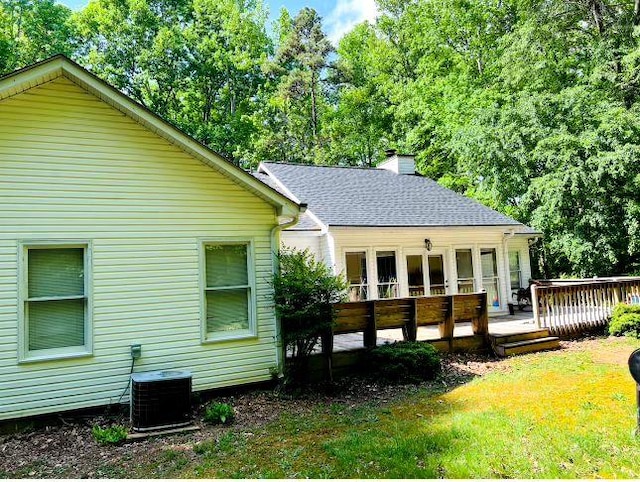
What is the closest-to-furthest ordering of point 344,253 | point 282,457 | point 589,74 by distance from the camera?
point 282,457 < point 344,253 < point 589,74

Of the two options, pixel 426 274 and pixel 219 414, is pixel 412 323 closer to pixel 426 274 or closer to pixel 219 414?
pixel 219 414

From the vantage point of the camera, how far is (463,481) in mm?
3887

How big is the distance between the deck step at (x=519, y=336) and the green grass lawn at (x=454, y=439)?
245cm

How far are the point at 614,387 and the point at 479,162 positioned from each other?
47.1 feet

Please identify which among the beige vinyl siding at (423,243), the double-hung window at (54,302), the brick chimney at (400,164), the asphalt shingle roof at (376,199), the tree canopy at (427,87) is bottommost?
A: the double-hung window at (54,302)

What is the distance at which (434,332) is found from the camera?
37.1 feet

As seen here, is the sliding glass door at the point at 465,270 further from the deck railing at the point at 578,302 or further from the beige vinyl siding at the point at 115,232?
the beige vinyl siding at the point at 115,232

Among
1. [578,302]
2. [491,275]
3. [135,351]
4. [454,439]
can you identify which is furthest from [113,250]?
[491,275]

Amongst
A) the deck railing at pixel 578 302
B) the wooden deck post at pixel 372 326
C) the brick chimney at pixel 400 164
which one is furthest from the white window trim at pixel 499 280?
the wooden deck post at pixel 372 326

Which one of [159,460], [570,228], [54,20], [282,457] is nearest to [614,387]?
[282,457]

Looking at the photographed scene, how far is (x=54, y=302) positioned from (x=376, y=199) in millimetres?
10308

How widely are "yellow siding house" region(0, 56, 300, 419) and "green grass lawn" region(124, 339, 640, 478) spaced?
6.68 ft

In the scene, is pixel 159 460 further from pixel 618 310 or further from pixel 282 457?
pixel 618 310

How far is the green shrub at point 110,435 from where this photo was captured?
546 centimetres
